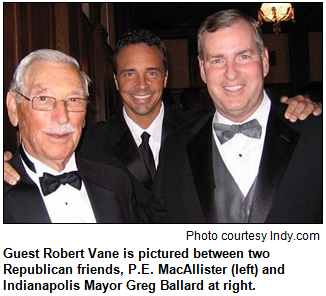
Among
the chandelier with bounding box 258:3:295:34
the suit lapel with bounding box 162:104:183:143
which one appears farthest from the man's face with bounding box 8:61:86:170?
the chandelier with bounding box 258:3:295:34

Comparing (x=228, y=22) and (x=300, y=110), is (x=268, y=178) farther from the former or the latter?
(x=228, y=22)

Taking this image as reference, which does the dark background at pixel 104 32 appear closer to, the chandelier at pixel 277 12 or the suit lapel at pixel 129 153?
the suit lapel at pixel 129 153

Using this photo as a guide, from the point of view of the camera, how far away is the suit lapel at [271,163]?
6.00 ft

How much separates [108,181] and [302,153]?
846 millimetres

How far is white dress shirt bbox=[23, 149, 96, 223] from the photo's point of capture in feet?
5.80

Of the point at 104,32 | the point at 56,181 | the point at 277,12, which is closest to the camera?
the point at 56,181

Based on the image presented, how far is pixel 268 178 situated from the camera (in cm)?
187

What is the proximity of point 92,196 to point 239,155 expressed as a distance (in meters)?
0.68

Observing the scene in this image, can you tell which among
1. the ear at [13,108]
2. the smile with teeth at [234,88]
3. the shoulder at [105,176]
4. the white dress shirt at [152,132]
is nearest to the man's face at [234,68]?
the smile with teeth at [234,88]

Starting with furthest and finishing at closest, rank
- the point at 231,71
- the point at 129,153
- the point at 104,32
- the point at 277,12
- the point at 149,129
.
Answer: the point at 277,12 → the point at 104,32 → the point at 149,129 → the point at 129,153 → the point at 231,71

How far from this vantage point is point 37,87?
1766mm

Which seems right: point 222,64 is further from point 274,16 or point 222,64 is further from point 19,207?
point 274,16

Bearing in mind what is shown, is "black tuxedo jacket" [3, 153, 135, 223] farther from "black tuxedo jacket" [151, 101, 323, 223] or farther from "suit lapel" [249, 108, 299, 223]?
"suit lapel" [249, 108, 299, 223]

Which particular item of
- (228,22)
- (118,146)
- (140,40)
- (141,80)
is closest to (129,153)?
(118,146)
